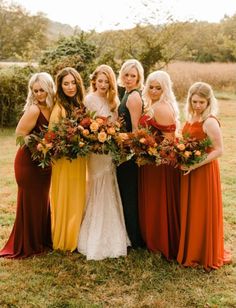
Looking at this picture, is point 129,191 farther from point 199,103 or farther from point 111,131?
point 199,103

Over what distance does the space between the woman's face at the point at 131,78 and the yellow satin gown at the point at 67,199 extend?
116 centimetres

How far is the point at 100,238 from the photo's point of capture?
18.6 feet

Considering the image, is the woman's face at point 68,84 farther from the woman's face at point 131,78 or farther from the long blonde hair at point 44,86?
the woman's face at point 131,78

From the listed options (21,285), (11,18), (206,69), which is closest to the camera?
(21,285)

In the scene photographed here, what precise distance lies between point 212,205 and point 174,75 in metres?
20.5

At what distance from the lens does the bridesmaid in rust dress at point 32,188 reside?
538cm

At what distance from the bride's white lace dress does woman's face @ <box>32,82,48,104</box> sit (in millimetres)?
565

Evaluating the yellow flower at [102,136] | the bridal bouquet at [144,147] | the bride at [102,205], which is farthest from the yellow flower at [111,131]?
the bride at [102,205]

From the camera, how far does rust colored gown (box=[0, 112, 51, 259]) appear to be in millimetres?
5535

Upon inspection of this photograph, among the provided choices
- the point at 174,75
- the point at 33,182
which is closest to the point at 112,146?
the point at 33,182

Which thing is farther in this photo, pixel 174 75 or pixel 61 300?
pixel 174 75

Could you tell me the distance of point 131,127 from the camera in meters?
5.57

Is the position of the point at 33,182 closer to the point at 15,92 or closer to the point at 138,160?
the point at 138,160

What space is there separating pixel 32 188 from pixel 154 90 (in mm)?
2043
